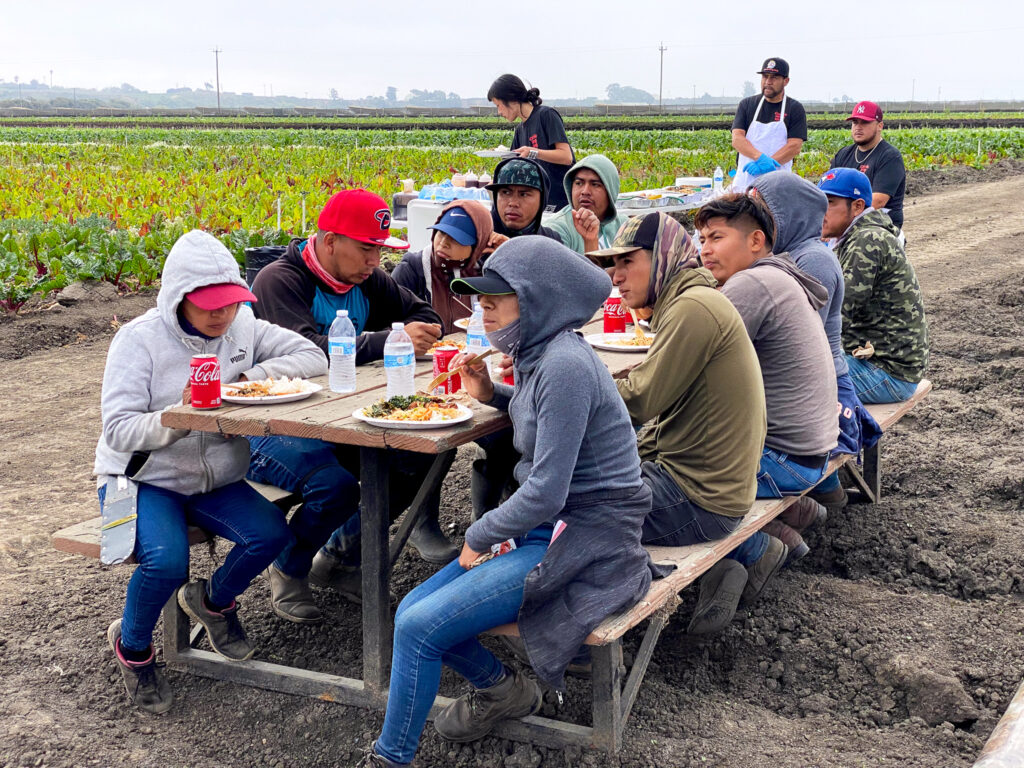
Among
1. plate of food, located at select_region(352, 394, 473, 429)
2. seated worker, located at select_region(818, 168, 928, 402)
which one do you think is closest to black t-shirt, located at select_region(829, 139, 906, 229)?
seated worker, located at select_region(818, 168, 928, 402)

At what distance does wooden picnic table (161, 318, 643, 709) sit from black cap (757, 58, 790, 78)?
239 inches

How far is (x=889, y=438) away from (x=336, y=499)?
151 inches

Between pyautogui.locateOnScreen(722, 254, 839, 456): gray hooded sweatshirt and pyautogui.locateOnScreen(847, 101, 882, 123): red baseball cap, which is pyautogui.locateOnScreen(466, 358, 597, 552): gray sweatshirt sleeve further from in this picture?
pyautogui.locateOnScreen(847, 101, 882, 123): red baseball cap

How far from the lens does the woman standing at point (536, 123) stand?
799 centimetres

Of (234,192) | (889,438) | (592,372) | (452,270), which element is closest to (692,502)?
(592,372)

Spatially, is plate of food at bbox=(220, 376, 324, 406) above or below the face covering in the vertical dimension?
below

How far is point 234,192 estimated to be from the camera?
52.2 feet

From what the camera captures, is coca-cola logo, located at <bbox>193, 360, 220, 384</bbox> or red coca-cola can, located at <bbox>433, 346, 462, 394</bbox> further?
red coca-cola can, located at <bbox>433, 346, 462, 394</bbox>

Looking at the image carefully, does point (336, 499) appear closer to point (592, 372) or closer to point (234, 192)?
point (592, 372)

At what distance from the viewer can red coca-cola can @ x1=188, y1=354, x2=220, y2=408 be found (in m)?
3.38

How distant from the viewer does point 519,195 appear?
588cm

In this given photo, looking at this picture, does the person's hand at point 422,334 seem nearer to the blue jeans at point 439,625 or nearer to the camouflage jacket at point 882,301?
the blue jeans at point 439,625

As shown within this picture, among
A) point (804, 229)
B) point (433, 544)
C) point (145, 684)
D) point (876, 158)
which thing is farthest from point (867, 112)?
point (145, 684)

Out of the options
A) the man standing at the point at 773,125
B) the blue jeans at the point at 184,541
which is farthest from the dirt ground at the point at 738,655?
the man standing at the point at 773,125
